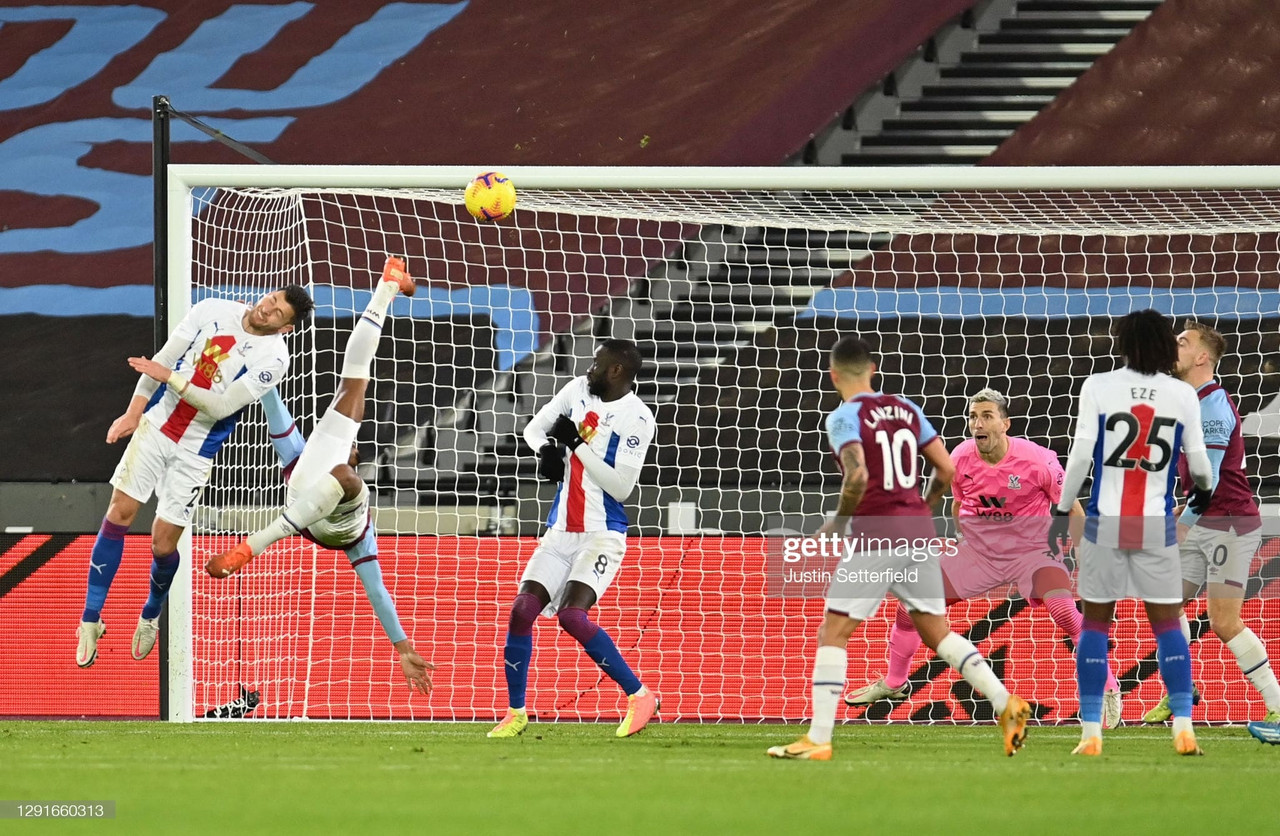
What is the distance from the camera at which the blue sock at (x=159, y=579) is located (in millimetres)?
7707

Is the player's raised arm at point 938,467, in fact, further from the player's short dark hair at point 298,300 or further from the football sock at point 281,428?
the football sock at point 281,428

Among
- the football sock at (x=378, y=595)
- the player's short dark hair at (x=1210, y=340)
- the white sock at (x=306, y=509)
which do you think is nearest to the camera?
the white sock at (x=306, y=509)

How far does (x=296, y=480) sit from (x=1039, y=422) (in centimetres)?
624

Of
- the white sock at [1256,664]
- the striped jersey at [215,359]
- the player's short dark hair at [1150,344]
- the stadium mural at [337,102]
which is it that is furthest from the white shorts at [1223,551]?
the stadium mural at [337,102]

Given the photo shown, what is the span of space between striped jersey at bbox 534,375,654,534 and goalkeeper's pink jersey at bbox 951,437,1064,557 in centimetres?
190

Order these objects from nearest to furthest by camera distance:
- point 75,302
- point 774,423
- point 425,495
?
point 425,495 < point 774,423 < point 75,302

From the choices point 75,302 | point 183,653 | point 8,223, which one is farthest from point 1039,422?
point 8,223

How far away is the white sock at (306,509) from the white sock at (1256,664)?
4130 mm

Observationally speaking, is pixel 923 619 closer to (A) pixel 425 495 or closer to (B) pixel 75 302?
(A) pixel 425 495

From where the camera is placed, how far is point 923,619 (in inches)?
229

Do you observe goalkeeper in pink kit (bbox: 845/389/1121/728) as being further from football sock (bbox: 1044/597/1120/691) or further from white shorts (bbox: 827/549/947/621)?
white shorts (bbox: 827/549/947/621)

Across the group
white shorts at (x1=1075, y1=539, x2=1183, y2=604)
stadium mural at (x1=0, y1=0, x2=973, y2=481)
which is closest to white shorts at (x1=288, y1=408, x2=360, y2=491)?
white shorts at (x1=1075, y1=539, x2=1183, y2=604)

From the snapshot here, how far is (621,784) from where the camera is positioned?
4.88 m

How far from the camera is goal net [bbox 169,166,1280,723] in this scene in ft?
29.1
